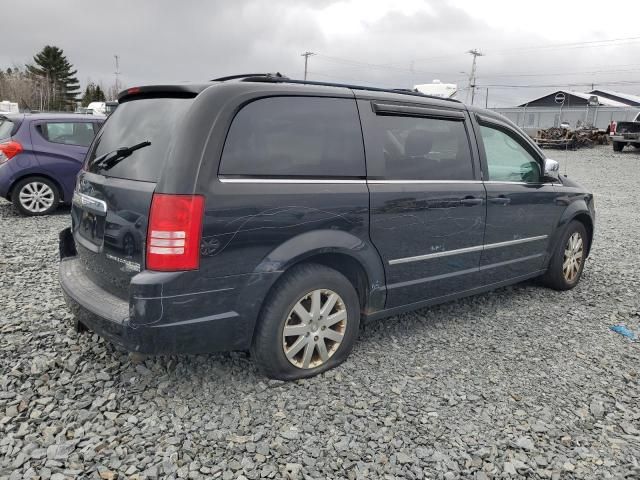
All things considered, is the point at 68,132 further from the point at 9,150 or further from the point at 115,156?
the point at 115,156

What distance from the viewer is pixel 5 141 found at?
8.01 m

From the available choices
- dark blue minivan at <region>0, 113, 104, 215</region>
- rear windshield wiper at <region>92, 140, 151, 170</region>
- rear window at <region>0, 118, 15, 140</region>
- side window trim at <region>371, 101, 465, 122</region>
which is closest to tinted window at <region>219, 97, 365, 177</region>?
side window trim at <region>371, 101, 465, 122</region>

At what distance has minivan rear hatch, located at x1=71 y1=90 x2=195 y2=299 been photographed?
106 inches

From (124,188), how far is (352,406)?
179 centimetres

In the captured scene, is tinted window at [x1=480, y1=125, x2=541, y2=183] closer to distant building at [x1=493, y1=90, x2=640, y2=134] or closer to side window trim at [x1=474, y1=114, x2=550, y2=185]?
side window trim at [x1=474, y1=114, x2=550, y2=185]

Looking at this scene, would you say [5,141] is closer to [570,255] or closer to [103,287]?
[103,287]

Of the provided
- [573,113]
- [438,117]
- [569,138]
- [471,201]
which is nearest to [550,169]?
[471,201]

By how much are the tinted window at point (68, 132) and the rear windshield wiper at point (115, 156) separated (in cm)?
590

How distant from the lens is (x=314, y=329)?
315 centimetres

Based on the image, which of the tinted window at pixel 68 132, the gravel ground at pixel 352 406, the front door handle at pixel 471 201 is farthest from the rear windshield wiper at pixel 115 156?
the tinted window at pixel 68 132

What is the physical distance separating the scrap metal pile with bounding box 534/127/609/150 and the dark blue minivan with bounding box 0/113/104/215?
24.9 meters

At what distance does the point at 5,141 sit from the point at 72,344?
6.01 metres

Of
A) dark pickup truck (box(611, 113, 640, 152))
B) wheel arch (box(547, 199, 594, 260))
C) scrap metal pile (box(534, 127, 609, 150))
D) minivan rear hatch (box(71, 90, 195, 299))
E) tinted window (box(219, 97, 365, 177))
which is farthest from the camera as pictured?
scrap metal pile (box(534, 127, 609, 150))

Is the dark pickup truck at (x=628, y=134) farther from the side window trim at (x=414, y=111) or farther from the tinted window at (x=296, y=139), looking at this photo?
the tinted window at (x=296, y=139)
